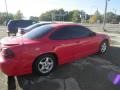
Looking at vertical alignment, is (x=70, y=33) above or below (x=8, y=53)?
above

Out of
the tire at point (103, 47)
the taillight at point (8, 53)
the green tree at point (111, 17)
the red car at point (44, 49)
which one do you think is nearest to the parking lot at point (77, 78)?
the red car at point (44, 49)

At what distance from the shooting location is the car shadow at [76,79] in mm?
5027

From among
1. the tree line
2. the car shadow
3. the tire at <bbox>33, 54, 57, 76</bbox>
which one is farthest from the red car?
the tree line

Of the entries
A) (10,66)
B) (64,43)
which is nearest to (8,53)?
(10,66)

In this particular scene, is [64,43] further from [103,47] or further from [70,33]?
[103,47]

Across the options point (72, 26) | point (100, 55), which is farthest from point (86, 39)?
point (100, 55)

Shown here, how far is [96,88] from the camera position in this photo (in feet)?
16.2

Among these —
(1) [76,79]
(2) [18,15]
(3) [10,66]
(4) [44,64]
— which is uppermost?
(2) [18,15]

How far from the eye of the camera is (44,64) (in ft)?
18.6

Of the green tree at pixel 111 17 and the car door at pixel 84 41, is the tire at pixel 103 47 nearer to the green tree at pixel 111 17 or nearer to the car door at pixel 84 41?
the car door at pixel 84 41

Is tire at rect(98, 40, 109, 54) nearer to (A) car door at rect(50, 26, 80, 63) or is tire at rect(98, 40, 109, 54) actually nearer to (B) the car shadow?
→ (B) the car shadow

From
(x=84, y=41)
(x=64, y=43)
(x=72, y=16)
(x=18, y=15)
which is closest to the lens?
(x=64, y=43)

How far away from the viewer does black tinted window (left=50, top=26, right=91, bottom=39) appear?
20.1 ft

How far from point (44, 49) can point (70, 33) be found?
1385 mm
